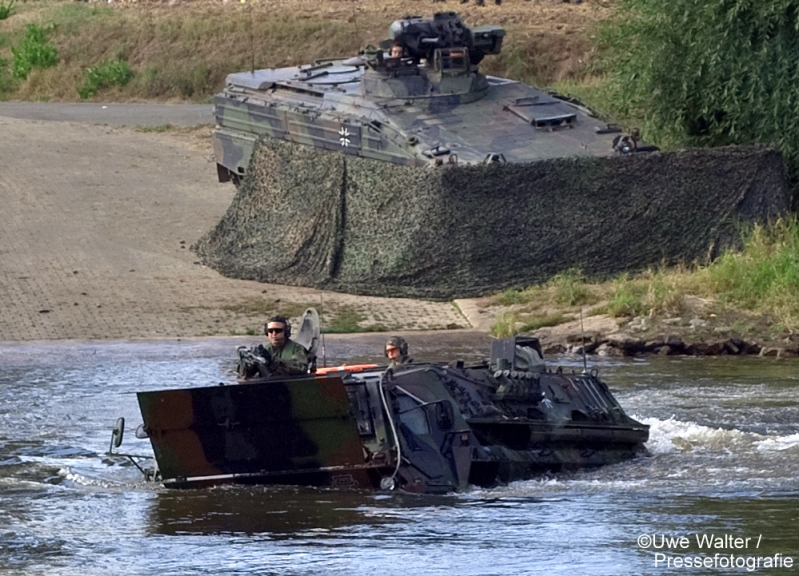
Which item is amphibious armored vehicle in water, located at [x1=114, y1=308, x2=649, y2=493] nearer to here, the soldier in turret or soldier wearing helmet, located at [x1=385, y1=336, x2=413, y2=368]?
the soldier in turret

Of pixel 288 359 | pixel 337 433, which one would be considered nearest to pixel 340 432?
pixel 337 433

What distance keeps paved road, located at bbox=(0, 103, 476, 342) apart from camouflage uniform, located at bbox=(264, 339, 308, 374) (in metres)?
6.47

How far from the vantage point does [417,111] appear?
21.1 m

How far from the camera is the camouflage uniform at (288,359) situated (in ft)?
37.4

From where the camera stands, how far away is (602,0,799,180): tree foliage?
20.5 meters

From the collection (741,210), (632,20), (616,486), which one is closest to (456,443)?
(616,486)

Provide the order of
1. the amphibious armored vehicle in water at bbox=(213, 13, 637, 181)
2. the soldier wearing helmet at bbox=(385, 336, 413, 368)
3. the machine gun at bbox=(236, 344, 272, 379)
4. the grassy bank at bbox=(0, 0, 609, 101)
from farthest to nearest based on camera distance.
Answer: the grassy bank at bbox=(0, 0, 609, 101) < the amphibious armored vehicle in water at bbox=(213, 13, 637, 181) < the soldier wearing helmet at bbox=(385, 336, 413, 368) < the machine gun at bbox=(236, 344, 272, 379)

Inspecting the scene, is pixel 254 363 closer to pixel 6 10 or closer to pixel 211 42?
pixel 211 42

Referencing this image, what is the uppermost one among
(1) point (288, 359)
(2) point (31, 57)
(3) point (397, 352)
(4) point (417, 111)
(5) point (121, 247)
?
(4) point (417, 111)

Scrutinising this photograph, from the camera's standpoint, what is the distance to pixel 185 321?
18.5m

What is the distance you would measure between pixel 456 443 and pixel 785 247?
27.7 feet

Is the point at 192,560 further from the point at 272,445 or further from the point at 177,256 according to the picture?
the point at 177,256

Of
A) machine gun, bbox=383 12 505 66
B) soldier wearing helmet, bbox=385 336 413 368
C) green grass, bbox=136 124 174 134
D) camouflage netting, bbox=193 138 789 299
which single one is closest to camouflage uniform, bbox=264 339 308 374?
soldier wearing helmet, bbox=385 336 413 368

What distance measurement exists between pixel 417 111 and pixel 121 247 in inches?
172
